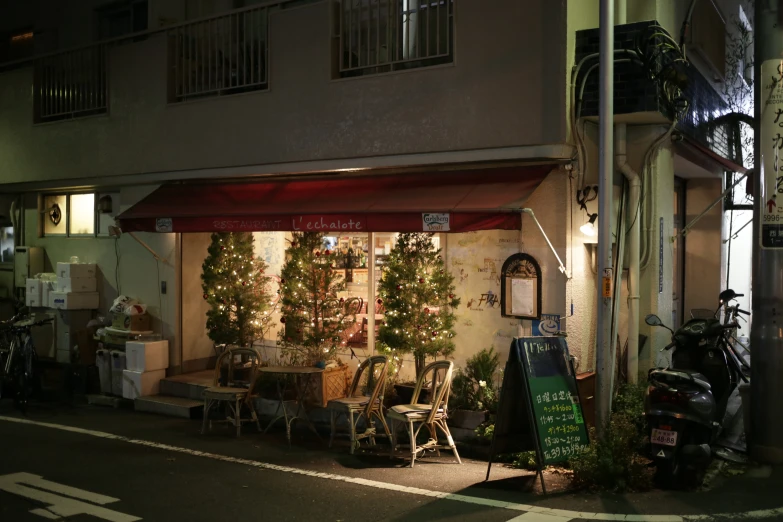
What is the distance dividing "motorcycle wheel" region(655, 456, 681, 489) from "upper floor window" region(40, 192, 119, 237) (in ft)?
36.2

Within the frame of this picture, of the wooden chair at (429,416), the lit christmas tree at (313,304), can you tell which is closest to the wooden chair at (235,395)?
the lit christmas tree at (313,304)

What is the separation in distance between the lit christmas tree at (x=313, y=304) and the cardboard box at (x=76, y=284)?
4961mm

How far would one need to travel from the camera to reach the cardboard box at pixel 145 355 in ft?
42.1

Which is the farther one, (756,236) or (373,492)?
(756,236)

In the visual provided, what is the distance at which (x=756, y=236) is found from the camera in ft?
28.1

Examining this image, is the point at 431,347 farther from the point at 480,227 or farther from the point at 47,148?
the point at 47,148

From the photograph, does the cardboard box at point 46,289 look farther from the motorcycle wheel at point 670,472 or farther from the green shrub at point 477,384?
the motorcycle wheel at point 670,472

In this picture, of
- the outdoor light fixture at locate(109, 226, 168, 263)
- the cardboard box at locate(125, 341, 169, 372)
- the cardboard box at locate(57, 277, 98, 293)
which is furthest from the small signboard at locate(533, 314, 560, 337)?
the cardboard box at locate(57, 277, 98, 293)

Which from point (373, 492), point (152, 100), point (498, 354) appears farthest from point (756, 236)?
point (152, 100)

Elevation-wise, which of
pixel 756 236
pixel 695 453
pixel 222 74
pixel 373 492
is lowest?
pixel 373 492

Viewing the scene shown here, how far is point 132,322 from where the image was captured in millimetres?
13398

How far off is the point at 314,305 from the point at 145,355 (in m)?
3.31

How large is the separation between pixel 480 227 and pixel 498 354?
2.07 meters

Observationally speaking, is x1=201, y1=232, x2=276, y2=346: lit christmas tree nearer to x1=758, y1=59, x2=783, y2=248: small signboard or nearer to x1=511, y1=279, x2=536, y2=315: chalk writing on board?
x1=511, y1=279, x2=536, y2=315: chalk writing on board
